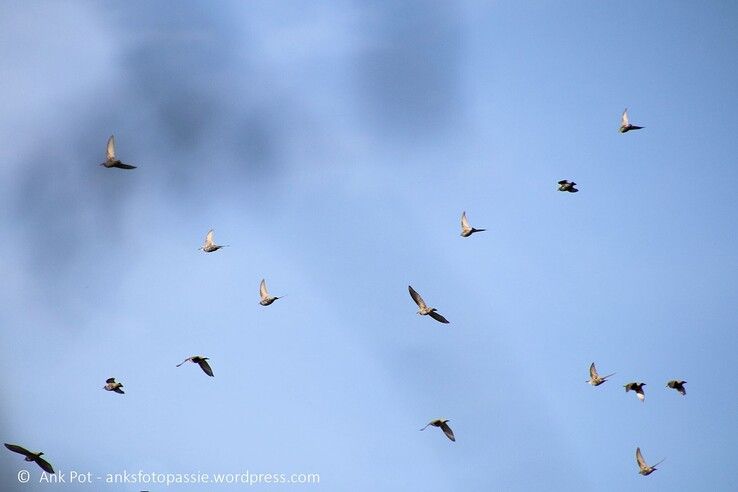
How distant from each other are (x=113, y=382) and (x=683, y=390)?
833 inches

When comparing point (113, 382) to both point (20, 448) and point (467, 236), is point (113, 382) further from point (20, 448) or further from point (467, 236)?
point (467, 236)

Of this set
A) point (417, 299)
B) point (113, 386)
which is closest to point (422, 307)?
point (417, 299)

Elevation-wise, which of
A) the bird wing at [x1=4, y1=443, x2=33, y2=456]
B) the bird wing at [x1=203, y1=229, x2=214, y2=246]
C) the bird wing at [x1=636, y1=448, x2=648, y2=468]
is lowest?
the bird wing at [x1=4, y1=443, x2=33, y2=456]

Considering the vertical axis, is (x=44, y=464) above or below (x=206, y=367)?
below

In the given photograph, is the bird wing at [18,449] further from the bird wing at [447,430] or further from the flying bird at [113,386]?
the bird wing at [447,430]

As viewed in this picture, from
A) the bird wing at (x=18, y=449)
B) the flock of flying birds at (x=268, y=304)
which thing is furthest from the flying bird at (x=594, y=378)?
the bird wing at (x=18, y=449)

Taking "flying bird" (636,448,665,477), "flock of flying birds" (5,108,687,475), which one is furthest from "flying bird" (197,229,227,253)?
"flying bird" (636,448,665,477)

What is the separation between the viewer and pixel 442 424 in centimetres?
5034

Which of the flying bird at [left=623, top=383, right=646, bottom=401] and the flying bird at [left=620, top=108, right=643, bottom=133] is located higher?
the flying bird at [left=620, top=108, right=643, bottom=133]

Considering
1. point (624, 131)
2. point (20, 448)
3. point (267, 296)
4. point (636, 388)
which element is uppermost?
point (624, 131)

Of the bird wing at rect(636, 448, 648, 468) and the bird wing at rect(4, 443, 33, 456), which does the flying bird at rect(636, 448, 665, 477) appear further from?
the bird wing at rect(4, 443, 33, 456)

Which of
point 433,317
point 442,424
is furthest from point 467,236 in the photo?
point 442,424

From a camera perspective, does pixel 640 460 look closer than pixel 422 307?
No

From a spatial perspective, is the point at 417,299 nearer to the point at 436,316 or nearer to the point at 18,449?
the point at 436,316
